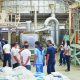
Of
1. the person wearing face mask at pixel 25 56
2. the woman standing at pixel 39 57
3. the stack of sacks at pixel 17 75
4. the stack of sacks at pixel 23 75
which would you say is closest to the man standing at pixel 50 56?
the woman standing at pixel 39 57

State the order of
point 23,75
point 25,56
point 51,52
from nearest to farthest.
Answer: point 23,75 < point 25,56 < point 51,52

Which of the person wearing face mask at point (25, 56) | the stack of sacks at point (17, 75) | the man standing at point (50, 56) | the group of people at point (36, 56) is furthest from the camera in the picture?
the man standing at point (50, 56)

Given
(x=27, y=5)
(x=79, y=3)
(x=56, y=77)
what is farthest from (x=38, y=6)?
(x=56, y=77)

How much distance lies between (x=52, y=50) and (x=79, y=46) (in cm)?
731

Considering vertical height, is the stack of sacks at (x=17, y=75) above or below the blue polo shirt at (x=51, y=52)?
below

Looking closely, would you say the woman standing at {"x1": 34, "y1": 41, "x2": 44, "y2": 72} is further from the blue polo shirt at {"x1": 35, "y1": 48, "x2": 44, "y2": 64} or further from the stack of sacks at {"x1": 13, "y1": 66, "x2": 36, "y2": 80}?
A: the stack of sacks at {"x1": 13, "y1": 66, "x2": 36, "y2": 80}

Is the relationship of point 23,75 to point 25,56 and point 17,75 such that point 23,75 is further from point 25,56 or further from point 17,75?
point 25,56

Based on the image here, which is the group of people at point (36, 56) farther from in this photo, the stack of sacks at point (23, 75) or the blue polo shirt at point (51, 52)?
the stack of sacks at point (23, 75)

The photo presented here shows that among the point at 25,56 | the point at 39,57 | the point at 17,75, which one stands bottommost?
the point at 17,75

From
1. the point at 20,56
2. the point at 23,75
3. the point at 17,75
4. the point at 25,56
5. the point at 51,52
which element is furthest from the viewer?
the point at 51,52

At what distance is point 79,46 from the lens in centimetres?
2388

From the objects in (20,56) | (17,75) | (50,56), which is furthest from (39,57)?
(17,75)

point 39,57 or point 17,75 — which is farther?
point 39,57

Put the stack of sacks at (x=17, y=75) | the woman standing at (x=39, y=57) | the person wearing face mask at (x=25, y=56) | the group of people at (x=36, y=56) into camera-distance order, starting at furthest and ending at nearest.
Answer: the woman standing at (x=39, y=57)
the group of people at (x=36, y=56)
the person wearing face mask at (x=25, y=56)
the stack of sacks at (x=17, y=75)
